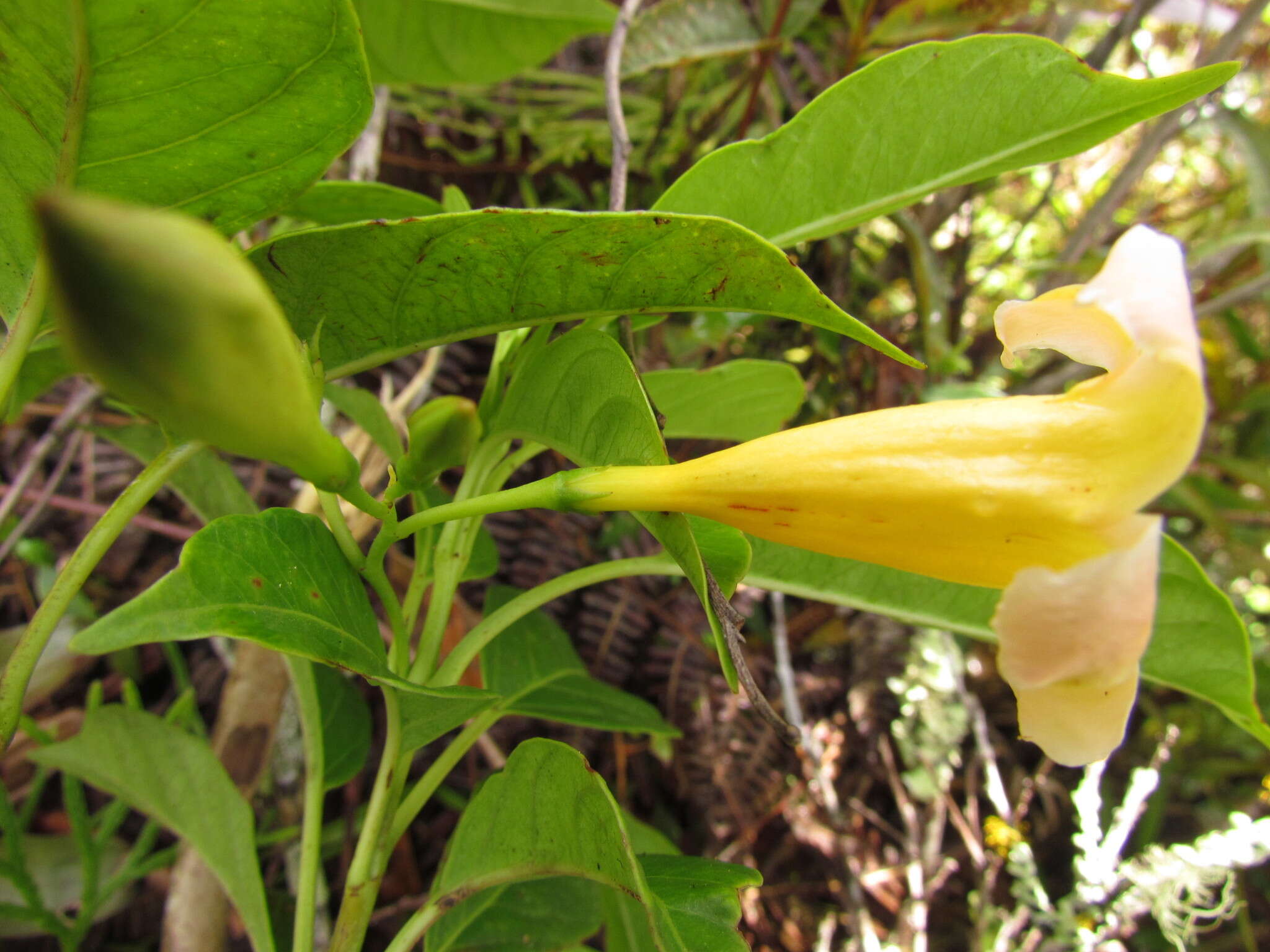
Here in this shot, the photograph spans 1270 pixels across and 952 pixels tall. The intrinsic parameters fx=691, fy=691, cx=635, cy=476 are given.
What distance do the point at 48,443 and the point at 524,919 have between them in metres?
0.85

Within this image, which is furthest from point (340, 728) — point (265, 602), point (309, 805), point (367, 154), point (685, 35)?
point (685, 35)

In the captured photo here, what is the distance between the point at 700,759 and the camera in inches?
43.7

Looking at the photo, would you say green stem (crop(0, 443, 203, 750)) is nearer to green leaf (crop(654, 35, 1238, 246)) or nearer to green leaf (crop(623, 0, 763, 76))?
green leaf (crop(654, 35, 1238, 246))

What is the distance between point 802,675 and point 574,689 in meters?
0.69

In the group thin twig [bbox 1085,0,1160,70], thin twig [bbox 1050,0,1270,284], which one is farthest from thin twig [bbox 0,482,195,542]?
thin twig [bbox 1085,0,1160,70]

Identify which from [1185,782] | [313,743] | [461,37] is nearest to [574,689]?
[313,743]

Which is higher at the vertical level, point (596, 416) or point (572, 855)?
point (596, 416)

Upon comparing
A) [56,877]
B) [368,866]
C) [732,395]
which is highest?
[732,395]

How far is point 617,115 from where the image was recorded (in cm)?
71

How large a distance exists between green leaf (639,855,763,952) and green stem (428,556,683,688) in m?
0.23

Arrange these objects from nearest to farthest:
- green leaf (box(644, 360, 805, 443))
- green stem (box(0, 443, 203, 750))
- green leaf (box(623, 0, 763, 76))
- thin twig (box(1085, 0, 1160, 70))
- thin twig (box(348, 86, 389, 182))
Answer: green stem (box(0, 443, 203, 750))
green leaf (box(644, 360, 805, 443))
thin twig (box(348, 86, 389, 182))
green leaf (box(623, 0, 763, 76))
thin twig (box(1085, 0, 1160, 70))

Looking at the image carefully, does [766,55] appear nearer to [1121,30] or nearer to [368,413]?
[1121,30]

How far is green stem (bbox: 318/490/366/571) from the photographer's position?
514 mm

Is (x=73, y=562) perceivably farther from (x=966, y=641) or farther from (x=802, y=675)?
(x=966, y=641)
